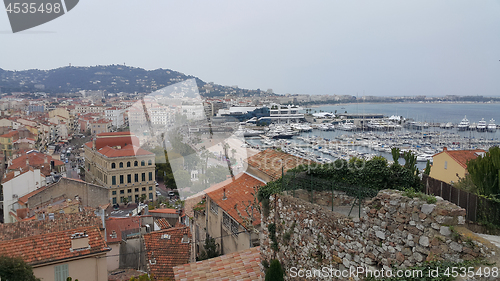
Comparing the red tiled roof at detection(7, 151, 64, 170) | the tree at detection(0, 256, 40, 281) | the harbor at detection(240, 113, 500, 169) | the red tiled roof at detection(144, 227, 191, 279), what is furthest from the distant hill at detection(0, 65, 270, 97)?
the tree at detection(0, 256, 40, 281)

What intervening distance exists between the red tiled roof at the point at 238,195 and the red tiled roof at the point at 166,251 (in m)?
1.60

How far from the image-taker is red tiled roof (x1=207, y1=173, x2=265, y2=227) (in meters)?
8.70

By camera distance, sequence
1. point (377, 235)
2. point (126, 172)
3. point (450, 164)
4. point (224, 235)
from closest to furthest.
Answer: point (377, 235), point (224, 235), point (450, 164), point (126, 172)

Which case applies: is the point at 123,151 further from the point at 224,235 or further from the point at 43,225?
the point at 224,235

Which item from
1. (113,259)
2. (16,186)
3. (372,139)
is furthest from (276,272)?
(372,139)

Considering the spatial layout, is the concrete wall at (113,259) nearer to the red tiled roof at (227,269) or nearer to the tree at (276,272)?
the red tiled roof at (227,269)

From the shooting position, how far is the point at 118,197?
100ft

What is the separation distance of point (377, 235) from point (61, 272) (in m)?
6.58

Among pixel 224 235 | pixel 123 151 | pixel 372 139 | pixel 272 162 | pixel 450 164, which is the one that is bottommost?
pixel 372 139

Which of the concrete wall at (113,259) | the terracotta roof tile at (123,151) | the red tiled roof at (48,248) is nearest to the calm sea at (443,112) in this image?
the terracotta roof tile at (123,151)

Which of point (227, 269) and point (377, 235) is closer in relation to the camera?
point (377, 235)

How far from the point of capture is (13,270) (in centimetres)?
559

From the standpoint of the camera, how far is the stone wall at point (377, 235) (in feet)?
10.2

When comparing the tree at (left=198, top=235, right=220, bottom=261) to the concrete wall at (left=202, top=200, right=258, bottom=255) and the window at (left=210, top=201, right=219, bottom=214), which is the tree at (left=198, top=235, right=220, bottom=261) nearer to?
the concrete wall at (left=202, top=200, right=258, bottom=255)
